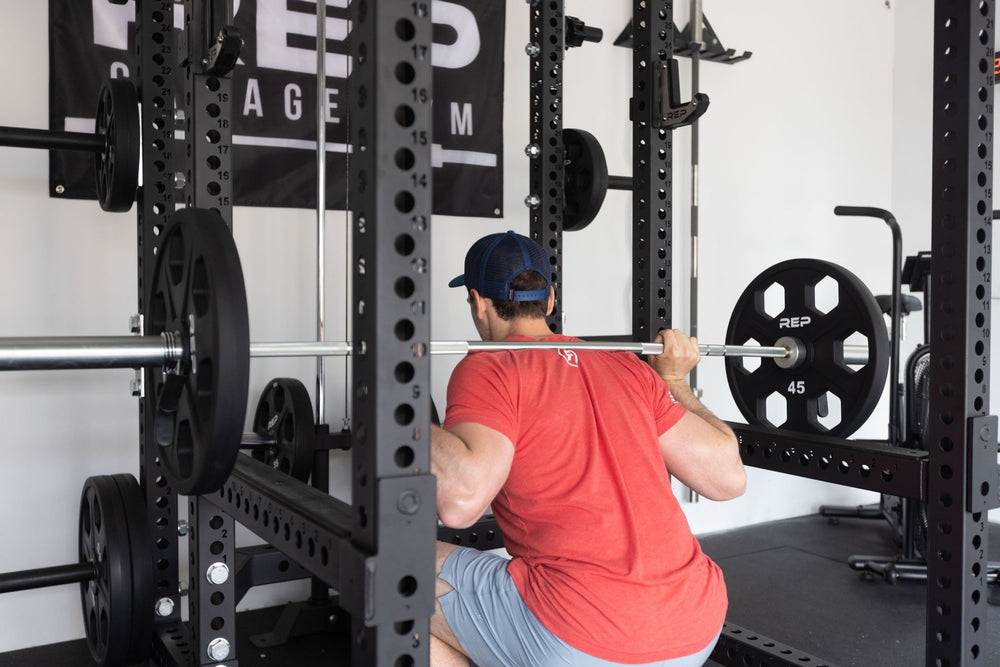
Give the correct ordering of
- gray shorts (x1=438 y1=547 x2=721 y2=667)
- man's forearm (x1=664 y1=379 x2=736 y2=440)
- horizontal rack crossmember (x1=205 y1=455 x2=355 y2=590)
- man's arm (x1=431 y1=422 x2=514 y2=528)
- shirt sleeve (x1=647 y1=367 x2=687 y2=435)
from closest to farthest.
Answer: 1. horizontal rack crossmember (x1=205 y1=455 x2=355 y2=590)
2. man's arm (x1=431 y1=422 x2=514 y2=528)
3. gray shorts (x1=438 y1=547 x2=721 y2=667)
4. shirt sleeve (x1=647 y1=367 x2=687 y2=435)
5. man's forearm (x1=664 y1=379 x2=736 y2=440)

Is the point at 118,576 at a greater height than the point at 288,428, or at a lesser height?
lesser

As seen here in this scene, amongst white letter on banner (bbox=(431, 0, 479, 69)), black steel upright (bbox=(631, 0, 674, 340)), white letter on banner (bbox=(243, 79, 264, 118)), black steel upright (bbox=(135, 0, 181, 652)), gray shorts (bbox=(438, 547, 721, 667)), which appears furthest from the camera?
white letter on banner (bbox=(431, 0, 479, 69))

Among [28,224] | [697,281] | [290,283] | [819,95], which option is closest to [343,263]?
[290,283]

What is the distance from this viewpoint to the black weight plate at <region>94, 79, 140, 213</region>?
6.70ft

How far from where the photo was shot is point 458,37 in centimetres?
315

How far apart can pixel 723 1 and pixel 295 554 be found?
351cm

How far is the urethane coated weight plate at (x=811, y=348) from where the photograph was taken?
2092 mm

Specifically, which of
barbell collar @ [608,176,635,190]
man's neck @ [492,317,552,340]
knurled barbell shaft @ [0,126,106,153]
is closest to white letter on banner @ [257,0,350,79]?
knurled barbell shaft @ [0,126,106,153]

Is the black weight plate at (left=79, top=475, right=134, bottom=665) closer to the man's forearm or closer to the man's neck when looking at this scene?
the man's neck

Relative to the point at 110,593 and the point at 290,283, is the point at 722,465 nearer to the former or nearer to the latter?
the point at 110,593

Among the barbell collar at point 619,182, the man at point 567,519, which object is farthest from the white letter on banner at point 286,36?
the man at point 567,519

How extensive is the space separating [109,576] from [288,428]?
0.60 meters

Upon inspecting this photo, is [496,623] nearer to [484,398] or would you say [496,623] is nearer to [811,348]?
[484,398]

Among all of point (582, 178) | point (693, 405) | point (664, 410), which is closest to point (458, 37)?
point (582, 178)
